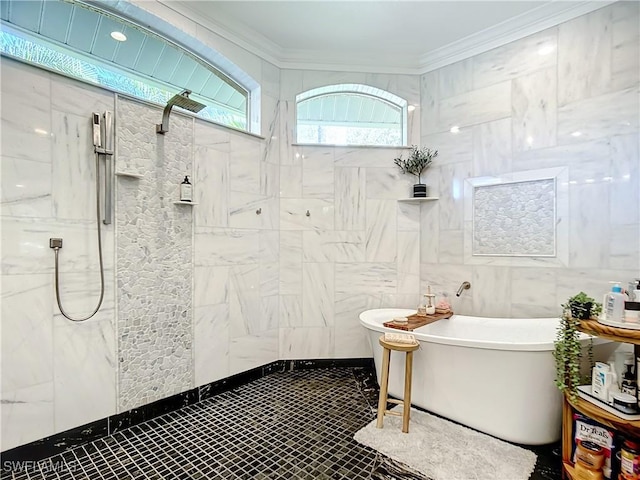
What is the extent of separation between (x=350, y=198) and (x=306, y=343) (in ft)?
5.09

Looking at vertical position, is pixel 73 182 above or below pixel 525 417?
above

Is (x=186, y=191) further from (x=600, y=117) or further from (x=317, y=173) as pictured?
(x=600, y=117)

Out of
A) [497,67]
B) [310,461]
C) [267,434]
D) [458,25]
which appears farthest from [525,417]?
[458,25]

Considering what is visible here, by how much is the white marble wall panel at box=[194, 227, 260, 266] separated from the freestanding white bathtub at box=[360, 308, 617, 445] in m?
1.33

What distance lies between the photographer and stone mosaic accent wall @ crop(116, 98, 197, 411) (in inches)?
88.4

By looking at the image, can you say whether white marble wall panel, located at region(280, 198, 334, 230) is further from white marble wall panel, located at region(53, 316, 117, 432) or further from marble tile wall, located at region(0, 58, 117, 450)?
white marble wall panel, located at region(53, 316, 117, 432)

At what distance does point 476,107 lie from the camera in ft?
10.4

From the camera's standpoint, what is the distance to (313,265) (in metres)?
3.39

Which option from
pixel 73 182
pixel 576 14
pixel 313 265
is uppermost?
pixel 576 14

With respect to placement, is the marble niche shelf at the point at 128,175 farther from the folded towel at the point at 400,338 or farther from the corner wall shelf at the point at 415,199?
the corner wall shelf at the point at 415,199

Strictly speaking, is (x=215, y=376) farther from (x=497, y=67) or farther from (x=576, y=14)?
(x=576, y=14)

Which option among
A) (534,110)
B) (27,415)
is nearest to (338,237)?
(534,110)

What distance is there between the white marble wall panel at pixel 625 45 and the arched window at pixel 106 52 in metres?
3.06

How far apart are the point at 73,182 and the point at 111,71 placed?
2.87 feet
